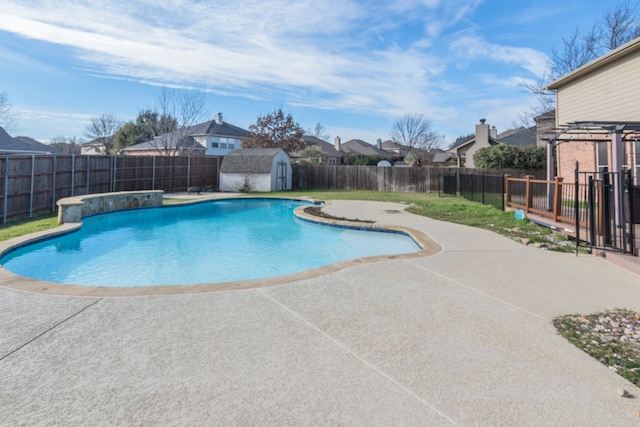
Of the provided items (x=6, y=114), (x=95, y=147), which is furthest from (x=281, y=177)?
(x=95, y=147)

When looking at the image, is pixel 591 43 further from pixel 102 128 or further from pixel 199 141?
pixel 102 128

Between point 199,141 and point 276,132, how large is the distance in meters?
8.99

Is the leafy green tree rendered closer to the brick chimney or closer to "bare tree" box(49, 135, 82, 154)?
the brick chimney

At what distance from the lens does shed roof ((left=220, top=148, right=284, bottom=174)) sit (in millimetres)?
24109

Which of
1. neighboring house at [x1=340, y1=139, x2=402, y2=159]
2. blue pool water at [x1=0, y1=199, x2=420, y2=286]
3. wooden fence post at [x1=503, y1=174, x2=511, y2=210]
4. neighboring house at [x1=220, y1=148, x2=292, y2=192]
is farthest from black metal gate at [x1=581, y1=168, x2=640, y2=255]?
neighboring house at [x1=340, y1=139, x2=402, y2=159]

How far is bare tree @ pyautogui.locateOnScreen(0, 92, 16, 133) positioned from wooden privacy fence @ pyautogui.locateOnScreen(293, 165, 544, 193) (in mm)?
26848

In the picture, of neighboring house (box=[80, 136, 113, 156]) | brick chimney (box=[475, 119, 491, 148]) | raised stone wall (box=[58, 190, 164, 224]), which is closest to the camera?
raised stone wall (box=[58, 190, 164, 224])

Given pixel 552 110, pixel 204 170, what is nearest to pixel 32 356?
pixel 204 170

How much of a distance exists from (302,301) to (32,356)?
237 cm

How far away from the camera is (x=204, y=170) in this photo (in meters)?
25.1

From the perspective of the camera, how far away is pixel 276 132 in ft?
135

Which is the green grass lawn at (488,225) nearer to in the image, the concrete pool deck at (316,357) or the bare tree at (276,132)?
the concrete pool deck at (316,357)

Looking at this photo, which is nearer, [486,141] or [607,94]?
[607,94]

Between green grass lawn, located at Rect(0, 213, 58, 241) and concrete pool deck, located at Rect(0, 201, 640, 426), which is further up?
green grass lawn, located at Rect(0, 213, 58, 241)
